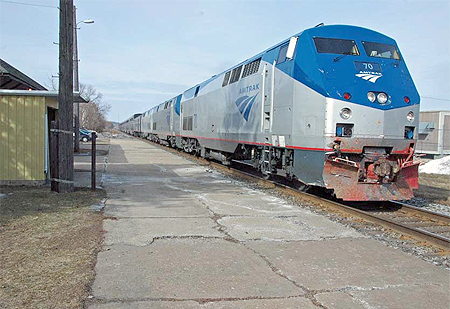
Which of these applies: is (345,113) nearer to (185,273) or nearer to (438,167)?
(185,273)

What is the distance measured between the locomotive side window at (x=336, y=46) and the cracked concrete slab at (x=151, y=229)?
444 centimetres

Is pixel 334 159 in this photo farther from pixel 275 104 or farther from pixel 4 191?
pixel 4 191

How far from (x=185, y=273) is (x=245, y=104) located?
27.7 ft

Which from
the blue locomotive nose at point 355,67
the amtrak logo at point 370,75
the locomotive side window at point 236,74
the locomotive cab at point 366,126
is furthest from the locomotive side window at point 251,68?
the amtrak logo at point 370,75

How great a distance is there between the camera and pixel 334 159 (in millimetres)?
8180

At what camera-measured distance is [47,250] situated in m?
5.43

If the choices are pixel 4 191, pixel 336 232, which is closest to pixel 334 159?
pixel 336 232

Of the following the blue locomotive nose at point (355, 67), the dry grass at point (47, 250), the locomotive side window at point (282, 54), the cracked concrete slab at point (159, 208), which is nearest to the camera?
the dry grass at point (47, 250)

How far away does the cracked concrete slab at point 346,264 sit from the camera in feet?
15.5

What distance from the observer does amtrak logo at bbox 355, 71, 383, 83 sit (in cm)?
841

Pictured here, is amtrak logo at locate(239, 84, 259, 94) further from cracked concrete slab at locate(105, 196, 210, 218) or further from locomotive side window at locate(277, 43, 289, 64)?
cracked concrete slab at locate(105, 196, 210, 218)

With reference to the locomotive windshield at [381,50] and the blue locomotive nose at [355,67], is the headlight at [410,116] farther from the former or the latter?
the locomotive windshield at [381,50]

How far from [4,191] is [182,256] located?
20.9 ft

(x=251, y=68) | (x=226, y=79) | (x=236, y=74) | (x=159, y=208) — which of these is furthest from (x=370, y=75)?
(x=226, y=79)
